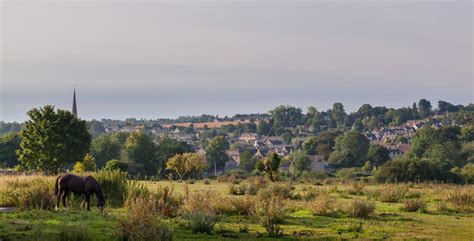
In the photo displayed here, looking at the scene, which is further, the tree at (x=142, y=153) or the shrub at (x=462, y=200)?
the tree at (x=142, y=153)

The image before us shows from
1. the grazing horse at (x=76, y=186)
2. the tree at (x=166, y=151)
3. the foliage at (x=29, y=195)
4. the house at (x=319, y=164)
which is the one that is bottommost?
the house at (x=319, y=164)

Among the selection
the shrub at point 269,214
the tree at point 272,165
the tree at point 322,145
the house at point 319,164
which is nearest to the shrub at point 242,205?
the shrub at point 269,214

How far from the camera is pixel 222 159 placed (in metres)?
105

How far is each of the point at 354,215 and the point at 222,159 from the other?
85.6m

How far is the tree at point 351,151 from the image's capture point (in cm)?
10175

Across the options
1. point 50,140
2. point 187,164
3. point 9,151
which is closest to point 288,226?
point 187,164

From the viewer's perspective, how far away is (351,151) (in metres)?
104

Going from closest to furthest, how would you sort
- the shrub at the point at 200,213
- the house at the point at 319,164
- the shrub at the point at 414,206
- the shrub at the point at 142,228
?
the shrub at the point at 142,228 → the shrub at the point at 200,213 → the shrub at the point at 414,206 → the house at the point at 319,164

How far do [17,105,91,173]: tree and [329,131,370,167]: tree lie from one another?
190ft

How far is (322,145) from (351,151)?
14834mm

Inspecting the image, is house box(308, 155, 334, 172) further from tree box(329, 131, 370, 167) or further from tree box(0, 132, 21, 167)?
tree box(0, 132, 21, 167)

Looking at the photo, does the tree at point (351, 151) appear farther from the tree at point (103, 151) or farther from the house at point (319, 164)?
the tree at point (103, 151)

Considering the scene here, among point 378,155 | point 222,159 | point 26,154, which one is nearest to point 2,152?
point 26,154

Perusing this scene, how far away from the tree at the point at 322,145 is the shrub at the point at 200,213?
96.5 meters
